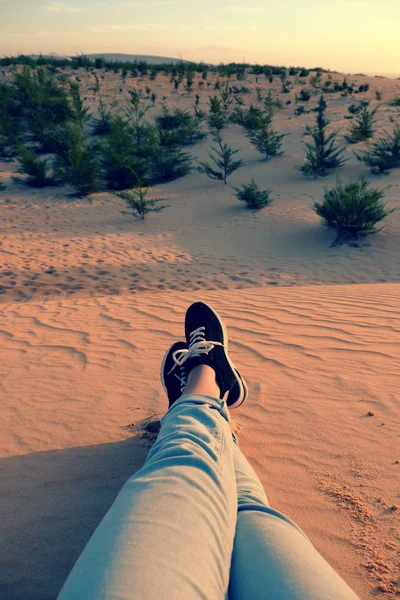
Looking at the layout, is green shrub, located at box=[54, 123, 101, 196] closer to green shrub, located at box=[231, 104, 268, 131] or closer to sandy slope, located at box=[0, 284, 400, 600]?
green shrub, located at box=[231, 104, 268, 131]

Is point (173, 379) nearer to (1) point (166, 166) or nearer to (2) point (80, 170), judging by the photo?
(2) point (80, 170)

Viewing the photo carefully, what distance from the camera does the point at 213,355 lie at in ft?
7.70

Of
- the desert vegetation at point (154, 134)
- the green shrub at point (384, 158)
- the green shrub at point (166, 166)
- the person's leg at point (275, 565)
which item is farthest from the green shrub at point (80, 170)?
the person's leg at point (275, 565)

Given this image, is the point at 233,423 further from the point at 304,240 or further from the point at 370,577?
the point at 304,240

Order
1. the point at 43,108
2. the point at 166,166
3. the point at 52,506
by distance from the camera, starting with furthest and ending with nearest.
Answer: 1. the point at 43,108
2. the point at 166,166
3. the point at 52,506

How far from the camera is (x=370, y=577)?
1.50 metres

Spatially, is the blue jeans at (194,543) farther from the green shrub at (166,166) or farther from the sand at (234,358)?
the green shrub at (166,166)

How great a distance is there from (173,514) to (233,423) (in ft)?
4.37

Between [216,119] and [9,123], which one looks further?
[216,119]

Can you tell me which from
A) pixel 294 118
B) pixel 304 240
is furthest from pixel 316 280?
pixel 294 118

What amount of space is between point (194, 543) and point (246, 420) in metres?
1.41

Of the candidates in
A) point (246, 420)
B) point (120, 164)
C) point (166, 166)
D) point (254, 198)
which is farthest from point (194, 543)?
point (166, 166)

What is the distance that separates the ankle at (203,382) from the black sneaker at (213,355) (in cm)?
4

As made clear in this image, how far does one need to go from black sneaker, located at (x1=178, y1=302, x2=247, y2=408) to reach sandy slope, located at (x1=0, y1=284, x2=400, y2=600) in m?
0.30
